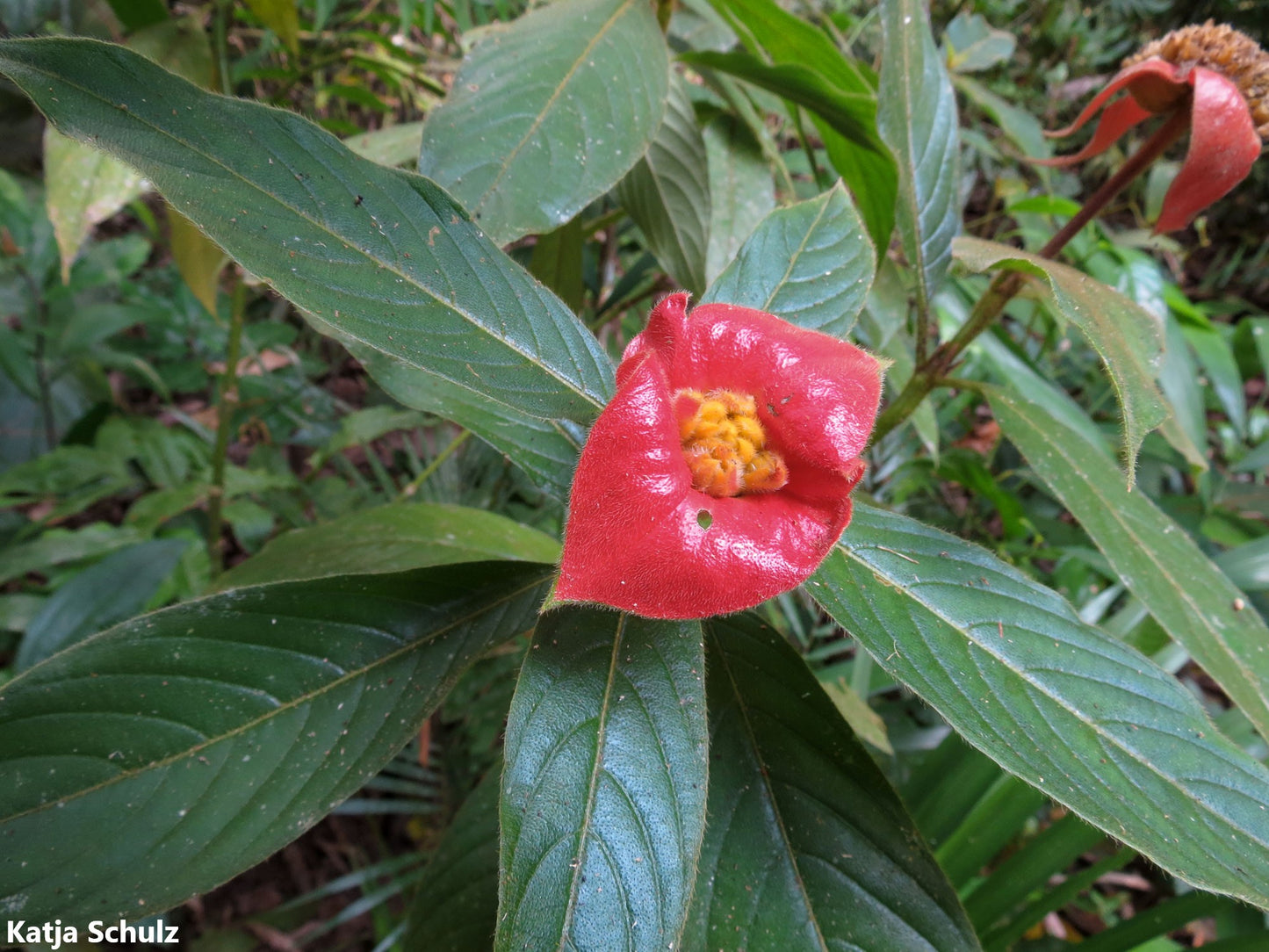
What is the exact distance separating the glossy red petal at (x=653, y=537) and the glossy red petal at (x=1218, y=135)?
1.55ft

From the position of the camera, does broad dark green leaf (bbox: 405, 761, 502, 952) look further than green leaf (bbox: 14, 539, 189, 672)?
No

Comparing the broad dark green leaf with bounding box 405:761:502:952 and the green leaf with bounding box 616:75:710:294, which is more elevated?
the green leaf with bounding box 616:75:710:294

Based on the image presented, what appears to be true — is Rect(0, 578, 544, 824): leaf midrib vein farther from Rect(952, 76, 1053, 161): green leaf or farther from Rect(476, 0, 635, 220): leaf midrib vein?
Rect(952, 76, 1053, 161): green leaf

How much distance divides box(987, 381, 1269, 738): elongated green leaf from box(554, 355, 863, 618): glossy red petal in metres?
0.38

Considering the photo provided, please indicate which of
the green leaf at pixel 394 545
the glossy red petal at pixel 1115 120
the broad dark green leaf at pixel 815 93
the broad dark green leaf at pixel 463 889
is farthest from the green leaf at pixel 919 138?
the broad dark green leaf at pixel 463 889

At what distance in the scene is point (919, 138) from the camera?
0.67 meters

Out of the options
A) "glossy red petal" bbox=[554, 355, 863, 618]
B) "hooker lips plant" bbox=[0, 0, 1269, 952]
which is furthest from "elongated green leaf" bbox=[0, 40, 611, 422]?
"glossy red petal" bbox=[554, 355, 863, 618]

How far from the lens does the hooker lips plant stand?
369mm

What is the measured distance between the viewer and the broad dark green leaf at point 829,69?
75 centimetres

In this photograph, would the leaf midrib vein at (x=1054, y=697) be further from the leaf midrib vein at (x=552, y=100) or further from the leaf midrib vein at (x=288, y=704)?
the leaf midrib vein at (x=552, y=100)

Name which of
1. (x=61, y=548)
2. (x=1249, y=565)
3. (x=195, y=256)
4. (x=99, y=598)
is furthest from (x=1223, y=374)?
(x=61, y=548)

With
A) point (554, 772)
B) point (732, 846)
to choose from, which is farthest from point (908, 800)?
point (554, 772)

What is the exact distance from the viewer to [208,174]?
0.39 metres

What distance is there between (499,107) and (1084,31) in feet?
11.6
